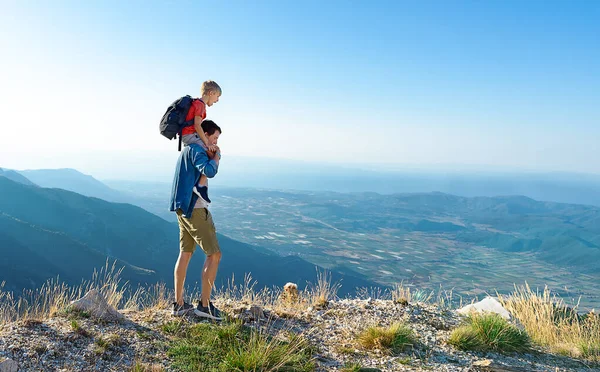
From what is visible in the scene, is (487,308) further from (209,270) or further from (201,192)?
(201,192)

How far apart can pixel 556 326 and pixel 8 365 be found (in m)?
7.82

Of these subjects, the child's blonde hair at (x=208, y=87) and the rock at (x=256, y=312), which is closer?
the child's blonde hair at (x=208, y=87)

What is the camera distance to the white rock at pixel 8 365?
10.3 feet

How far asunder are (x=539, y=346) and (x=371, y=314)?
2441mm

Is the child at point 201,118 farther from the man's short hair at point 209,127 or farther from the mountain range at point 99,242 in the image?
the mountain range at point 99,242

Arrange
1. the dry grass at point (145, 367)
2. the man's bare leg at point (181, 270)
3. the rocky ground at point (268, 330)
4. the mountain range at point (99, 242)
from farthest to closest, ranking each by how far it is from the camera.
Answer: the mountain range at point (99, 242), the man's bare leg at point (181, 270), the rocky ground at point (268, 330), the dry grass at point (145, 367)

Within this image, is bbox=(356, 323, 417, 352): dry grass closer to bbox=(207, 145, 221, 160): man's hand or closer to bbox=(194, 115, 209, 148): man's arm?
bbox=(207, 145, 221, 160): man's hand

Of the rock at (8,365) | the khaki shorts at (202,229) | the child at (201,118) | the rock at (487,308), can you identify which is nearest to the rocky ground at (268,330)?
the rock at (8,365)

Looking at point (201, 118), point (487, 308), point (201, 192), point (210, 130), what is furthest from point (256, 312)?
point (487, 308)

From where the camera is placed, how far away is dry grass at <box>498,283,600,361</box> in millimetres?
5273

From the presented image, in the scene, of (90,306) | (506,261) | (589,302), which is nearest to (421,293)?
(90,306)

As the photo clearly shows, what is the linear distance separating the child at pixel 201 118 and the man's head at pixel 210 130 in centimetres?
9

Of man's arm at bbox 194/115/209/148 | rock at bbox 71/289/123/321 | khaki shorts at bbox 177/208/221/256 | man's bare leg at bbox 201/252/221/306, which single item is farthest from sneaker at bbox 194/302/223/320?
man's arm at bbox 194/115/209/148

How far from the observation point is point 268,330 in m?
4.84
